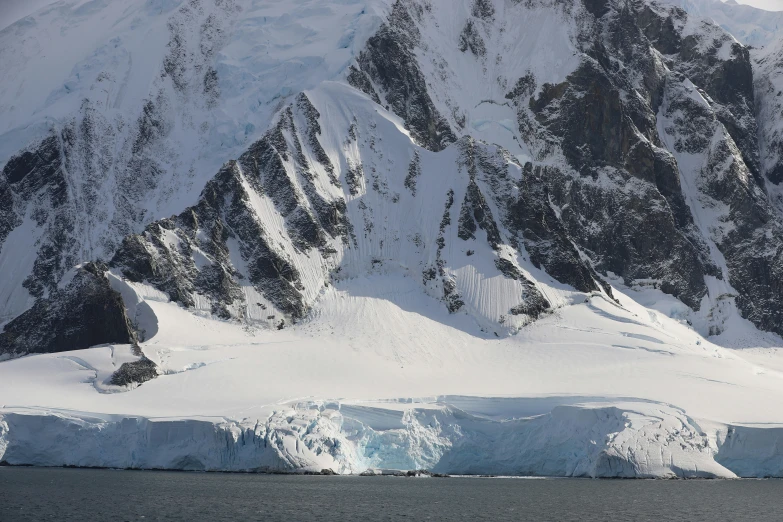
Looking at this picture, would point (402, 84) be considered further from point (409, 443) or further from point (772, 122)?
point (409, 443)

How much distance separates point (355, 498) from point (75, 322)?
48862mm

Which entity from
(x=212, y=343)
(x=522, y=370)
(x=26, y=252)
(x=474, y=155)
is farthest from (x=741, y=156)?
(x=26, y=252)

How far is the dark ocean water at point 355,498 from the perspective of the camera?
74375 millimetres

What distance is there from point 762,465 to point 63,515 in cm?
6764

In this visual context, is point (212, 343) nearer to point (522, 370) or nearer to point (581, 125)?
point (522, 370)

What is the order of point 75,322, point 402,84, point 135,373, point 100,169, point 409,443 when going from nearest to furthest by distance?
point 409,443 < point 135,373 < point 75,322 < point 100,169 < point 402,84

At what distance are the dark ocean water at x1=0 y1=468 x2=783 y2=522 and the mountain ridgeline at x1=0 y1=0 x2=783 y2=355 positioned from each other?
3245 centimetres

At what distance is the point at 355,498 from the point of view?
84688mm

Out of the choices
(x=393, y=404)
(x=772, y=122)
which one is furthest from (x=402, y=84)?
(x=393, y=404)

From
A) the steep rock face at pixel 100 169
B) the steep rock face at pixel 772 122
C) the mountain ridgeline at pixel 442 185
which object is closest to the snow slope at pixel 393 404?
the mountain ridgeline at pixel 442 185

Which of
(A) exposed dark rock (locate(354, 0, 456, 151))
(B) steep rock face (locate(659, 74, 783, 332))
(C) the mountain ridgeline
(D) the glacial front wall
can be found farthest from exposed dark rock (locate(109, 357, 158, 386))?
(B) steep rock face (locate(659, 74, 783, 332))

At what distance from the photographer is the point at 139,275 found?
127 m

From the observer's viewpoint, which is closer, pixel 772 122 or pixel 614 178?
pixel 614 178

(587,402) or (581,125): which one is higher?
(581,125)
